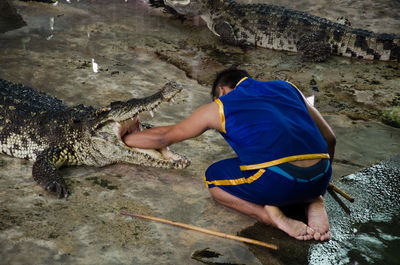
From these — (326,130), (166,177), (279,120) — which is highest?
(279,120)

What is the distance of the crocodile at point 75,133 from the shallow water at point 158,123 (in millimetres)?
132

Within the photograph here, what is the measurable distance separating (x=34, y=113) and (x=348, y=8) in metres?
8.27

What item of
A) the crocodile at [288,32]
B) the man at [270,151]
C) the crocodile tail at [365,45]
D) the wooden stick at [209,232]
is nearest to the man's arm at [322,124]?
the man at [270,151]

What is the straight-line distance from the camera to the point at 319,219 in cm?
278

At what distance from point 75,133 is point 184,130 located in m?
1.36

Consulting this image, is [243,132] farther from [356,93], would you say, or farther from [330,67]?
[330,67]

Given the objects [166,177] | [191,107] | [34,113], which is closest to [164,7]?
[191,107]

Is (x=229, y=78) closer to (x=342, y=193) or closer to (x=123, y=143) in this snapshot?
(x=123, y=143)

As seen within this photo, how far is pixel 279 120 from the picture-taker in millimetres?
2631

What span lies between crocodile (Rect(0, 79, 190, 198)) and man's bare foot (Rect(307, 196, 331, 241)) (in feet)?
3.68

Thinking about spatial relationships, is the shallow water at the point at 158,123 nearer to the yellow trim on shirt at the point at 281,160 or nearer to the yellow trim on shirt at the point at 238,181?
the yellow trim on shirt at the point at 238,181

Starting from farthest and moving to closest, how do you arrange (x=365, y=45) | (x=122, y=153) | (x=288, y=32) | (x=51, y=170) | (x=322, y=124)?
1. (x=288, y=32)
2. (x=365, y=45)
3. (x=122, y=153)
4. (x=51, y=170)
5. (x=322, y=124)

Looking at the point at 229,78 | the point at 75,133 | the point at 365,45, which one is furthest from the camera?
the point at 365,45

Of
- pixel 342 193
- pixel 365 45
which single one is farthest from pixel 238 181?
pixel 365 45
